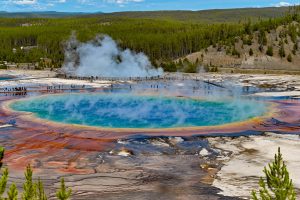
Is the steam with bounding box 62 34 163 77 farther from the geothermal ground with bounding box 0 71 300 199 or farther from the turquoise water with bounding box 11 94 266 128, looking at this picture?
the geothermal ground with bounding box 0 71 300 199

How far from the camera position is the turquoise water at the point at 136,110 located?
98.2 ft

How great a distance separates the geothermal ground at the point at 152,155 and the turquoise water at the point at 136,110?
1604 millimetres

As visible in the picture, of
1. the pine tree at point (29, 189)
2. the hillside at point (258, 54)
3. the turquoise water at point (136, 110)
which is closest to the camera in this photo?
the pine tree at point (29, 189)

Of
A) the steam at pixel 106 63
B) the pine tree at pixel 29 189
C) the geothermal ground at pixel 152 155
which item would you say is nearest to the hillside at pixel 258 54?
the steam at pixel 106 63

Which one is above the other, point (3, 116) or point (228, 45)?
point (228, 45)

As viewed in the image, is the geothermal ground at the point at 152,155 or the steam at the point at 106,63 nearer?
the geothermal ground at the point at 152,155

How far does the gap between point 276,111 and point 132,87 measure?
21.2 metres

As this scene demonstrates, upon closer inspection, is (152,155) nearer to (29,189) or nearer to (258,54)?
(29,189)

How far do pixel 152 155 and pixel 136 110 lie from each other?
13971 millimetres

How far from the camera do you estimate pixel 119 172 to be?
61.3 ft

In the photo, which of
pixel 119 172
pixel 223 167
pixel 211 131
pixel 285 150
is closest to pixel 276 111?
pixel 211 131

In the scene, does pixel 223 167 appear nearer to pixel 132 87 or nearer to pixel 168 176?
pixel 168 176

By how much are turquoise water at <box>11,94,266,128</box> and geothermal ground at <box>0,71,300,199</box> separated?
5.26ft

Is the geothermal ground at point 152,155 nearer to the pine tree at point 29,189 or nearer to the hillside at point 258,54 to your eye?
the pine tree at point 29,189
